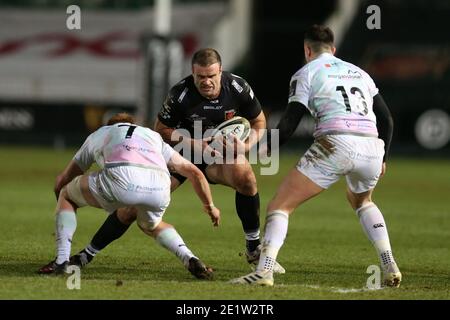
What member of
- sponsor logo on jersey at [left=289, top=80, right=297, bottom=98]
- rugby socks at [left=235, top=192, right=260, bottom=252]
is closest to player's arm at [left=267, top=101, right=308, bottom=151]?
sponsor logo on jersey at [left=289, top=80, right=297, bottom=98]

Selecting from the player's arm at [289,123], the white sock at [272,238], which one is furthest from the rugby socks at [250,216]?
the player's arm at [289,123]

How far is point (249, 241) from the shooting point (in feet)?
34.4

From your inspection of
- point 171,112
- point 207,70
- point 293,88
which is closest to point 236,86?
point 171,112

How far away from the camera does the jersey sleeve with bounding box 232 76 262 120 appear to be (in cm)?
1043

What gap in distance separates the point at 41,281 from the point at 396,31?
24.1m

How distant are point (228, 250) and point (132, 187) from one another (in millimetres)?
3043

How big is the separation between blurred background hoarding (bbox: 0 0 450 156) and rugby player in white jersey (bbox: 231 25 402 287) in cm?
1777

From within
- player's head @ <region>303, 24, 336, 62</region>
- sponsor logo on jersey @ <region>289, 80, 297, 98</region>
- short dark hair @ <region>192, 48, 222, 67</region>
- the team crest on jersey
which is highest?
player's head @ <region>303, 24, 336, 62</region>

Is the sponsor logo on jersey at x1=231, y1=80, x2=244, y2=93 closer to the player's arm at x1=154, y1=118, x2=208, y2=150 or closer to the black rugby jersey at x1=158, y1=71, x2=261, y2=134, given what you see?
the black rugby jersey at x1=158, y1=71, x2=261, y2=134

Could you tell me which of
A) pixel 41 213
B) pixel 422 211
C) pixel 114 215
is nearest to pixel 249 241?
pixel 114 215

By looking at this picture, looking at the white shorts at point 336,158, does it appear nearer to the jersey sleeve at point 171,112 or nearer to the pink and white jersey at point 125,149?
the pink and white jersey at point 125,149

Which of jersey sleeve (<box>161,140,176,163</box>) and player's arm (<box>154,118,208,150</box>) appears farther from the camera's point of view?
player's arm (<box>154,118,208,150</box>)

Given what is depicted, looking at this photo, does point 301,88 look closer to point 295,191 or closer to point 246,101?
point 295,191

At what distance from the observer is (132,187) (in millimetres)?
8820
